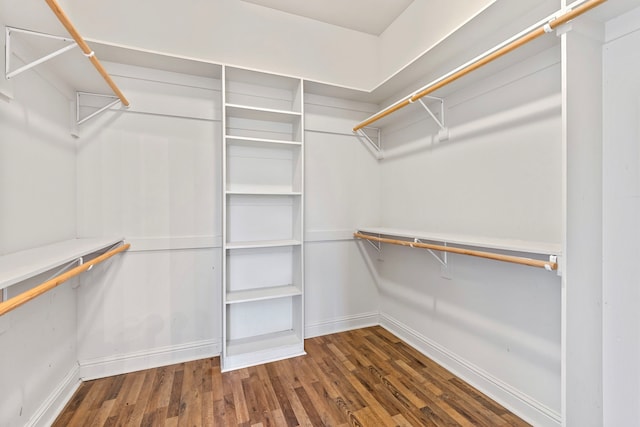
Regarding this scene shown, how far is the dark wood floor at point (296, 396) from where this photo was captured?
163 cm

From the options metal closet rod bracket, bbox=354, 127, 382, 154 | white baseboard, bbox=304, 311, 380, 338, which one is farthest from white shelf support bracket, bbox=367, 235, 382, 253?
metal closet rod bracket, bbox=354, 127, 382, 154

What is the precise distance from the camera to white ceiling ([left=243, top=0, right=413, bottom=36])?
2432mm

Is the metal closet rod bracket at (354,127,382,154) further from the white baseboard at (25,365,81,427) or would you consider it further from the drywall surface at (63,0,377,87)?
the white baseboard at (25,365,81,427)

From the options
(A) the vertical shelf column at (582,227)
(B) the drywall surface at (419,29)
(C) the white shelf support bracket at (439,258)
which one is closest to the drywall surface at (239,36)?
(B) the drywall surface at (419,29)

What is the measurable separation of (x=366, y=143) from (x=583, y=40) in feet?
5.99

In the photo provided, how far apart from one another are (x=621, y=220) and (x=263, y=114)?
7.60 ft

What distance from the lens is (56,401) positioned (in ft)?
5.53

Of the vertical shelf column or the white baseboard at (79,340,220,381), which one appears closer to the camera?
the vertical shelf column

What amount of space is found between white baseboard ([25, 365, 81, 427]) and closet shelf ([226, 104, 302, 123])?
7.15ft

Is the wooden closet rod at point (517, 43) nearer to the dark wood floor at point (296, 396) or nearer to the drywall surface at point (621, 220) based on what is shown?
the drywall surface at point (621, 220)

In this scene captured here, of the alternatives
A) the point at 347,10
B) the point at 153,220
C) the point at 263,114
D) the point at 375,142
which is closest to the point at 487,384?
the point at 375,142

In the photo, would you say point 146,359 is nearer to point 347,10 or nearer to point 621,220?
point 621,220

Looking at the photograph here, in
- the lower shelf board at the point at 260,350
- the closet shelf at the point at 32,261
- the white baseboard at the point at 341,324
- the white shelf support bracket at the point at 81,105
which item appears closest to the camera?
the closet shelf at the point at 32,261

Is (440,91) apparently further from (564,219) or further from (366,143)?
(564,219)
